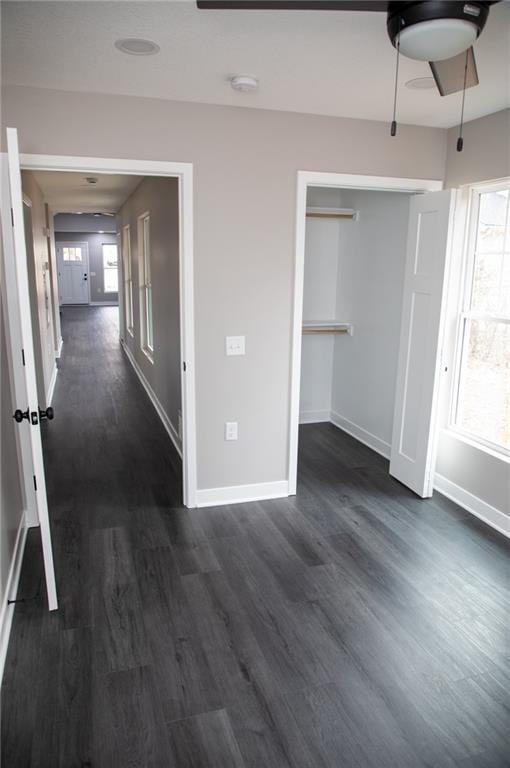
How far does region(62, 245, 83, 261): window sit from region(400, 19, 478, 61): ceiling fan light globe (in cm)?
1648

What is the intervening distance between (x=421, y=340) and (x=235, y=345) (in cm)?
133

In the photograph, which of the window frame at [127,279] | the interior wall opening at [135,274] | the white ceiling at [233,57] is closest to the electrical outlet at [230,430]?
A: the interior wall opening at [135,274]

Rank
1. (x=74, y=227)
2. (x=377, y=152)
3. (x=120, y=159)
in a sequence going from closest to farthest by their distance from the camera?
(x=120, y=159) < (x=377, y=152) < (x=74, y=227)

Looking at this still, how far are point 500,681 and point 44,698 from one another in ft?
5.96

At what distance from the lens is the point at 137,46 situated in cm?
234

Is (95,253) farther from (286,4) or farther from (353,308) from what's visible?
(286,4)

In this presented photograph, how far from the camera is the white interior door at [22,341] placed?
2.30 meters

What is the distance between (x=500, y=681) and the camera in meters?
2.26

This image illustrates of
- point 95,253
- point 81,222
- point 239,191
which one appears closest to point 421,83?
point 239,191

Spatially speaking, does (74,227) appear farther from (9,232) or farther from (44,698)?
(44,698)

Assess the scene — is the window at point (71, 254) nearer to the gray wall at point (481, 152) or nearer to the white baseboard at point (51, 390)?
the white baseboard at point (51, 390)

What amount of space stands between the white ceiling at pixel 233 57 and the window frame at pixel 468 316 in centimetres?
55

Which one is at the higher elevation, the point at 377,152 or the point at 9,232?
the point at 377,152

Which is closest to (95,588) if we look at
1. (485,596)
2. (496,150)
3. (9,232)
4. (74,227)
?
(9,232)
